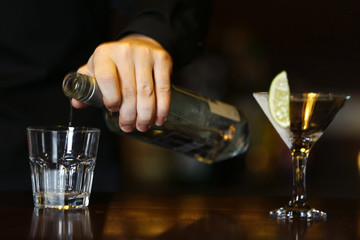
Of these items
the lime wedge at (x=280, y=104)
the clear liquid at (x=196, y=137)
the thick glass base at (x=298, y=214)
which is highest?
the lime wedge at (x=280, y=104)

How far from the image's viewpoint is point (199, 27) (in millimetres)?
1512

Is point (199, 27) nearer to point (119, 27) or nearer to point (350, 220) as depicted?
point (350, 220)

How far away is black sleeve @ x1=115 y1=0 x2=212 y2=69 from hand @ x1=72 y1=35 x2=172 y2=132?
0.26m

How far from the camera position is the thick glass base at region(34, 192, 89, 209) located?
0.98m

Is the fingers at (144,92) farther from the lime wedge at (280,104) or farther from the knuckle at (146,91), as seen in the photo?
the lime wedge at (280,104)

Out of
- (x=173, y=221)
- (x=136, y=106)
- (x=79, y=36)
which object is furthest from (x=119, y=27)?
(x=173, y=221)

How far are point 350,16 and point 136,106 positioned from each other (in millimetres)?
1506

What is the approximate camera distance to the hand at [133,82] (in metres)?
1.02

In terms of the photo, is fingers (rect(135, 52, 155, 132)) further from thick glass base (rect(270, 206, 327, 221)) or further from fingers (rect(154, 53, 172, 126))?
thick glass base (rect(270, 206, 327, 221))

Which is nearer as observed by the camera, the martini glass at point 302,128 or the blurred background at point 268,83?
the martini glass at point 302,128

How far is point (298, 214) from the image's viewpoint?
3.06 feet

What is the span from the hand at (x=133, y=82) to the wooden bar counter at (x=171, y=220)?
0.15 metres

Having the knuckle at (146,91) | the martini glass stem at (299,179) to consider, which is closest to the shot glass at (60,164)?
the knuckle at (146,91)

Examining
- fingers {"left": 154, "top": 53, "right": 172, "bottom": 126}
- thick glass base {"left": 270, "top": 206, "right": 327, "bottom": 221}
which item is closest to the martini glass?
thick glass base {"left": 270, "top": 206, "right": 327, "bottom": 221}
